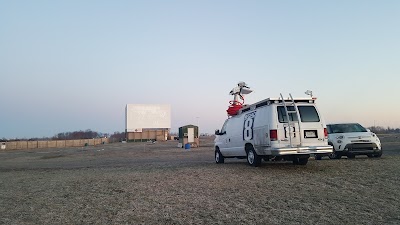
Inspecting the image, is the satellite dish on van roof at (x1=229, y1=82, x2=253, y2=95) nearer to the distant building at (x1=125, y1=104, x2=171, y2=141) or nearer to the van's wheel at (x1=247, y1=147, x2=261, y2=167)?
the van's wheel at (x1=247, y1=147, x2=261, y2=167)

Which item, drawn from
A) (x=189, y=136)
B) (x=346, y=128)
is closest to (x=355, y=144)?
(x=346, y=128)

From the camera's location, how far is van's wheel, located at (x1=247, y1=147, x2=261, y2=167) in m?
12.0

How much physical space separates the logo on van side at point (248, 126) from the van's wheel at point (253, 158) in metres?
0.47

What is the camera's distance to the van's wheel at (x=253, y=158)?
474 inches

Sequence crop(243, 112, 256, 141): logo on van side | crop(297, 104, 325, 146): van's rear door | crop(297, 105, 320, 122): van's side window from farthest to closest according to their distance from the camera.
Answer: crop(243, 112, 256, 141): logo on van side, crop(297, 105, 320, 122): van's side window, crop(297, 104, 325, 146): van's rear door

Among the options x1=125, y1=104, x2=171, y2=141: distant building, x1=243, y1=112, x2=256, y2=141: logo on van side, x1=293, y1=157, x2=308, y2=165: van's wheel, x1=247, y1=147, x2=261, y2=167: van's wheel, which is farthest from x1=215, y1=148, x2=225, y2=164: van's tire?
x1=125, y1=104, x2=171, y2=141: distant building

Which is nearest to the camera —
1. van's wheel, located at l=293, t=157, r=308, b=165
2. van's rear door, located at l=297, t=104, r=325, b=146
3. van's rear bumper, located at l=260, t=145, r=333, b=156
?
van's rear bumper, located at l=260, t=145, r=333, b=156

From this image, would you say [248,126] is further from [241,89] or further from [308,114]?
[241,89]

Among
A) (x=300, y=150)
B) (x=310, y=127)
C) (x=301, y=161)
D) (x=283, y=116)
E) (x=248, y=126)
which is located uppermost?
(x=283, y=116)

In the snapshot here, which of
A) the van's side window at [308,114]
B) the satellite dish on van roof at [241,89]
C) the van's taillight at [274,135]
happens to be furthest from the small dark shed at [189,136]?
the van's taillight at [274,135]

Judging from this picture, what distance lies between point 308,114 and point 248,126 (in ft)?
7.86

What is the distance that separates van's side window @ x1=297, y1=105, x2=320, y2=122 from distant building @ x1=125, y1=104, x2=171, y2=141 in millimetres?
78957

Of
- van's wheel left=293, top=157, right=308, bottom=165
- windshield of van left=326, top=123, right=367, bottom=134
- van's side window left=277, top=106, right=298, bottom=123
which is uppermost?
van's side window left=277, top=106, right=298, bottom=123

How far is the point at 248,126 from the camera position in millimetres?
12758
